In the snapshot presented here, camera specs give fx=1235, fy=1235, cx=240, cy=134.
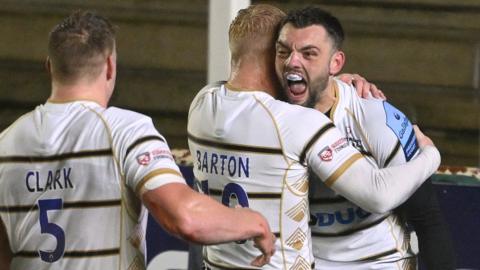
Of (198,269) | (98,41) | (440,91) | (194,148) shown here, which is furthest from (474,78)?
(98,41)

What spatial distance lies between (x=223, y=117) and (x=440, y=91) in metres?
4.71

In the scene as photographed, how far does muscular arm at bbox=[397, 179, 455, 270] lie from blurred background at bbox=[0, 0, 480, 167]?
13.9 ft

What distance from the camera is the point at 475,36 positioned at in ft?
26.6

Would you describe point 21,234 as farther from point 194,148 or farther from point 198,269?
point 198,269

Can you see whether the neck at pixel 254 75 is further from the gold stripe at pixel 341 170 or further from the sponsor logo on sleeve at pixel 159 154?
the sponsor logo on sleeve at pixel 159 154

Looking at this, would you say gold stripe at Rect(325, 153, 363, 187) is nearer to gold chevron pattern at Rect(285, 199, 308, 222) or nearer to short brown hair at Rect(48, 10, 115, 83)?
gold chevron pattern at Rect(285, 199, 308, 222)

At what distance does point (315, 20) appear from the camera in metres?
3.70

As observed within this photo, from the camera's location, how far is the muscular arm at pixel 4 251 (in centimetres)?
333

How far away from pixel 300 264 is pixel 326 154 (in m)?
0.35

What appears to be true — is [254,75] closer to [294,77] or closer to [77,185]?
[294,77]

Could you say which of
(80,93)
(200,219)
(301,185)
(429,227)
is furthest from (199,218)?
(429,227)

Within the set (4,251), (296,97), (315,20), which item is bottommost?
(4,251)

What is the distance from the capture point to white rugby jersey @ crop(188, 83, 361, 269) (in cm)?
350

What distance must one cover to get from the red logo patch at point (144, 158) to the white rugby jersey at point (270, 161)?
497mm
